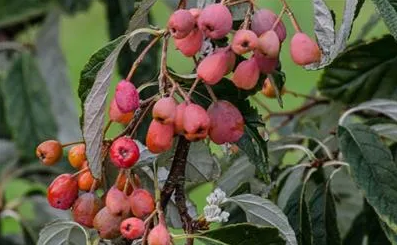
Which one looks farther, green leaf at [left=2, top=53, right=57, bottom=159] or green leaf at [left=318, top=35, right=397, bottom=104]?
green leaf at [left=2, top=53, right=57, bottom=159]

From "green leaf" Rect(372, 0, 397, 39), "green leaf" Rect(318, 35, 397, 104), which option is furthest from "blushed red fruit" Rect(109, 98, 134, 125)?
"green leaf" Rect(318, 35, 397, 104)

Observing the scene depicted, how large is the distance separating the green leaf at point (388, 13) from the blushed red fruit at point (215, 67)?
136mm

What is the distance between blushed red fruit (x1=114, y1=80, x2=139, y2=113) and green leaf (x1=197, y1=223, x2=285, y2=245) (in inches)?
5.1

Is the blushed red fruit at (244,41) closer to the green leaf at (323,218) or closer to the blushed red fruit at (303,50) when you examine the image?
the blushed red fruit at (303,50)

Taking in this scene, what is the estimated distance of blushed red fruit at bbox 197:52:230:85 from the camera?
89 centimetres

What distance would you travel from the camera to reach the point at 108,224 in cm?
93

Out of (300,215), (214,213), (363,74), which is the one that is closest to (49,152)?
(214,213)

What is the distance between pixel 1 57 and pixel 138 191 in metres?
1.54

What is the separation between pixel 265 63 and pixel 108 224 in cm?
19

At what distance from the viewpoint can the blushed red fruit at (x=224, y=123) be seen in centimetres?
91

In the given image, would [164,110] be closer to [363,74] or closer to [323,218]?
[323,218]

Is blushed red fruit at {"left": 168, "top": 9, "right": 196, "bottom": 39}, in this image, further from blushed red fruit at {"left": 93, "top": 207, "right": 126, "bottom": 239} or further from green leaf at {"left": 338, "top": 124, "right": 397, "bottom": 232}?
green leaf at {"left": 338, "top": 124, "right": 397, "bottom": 232}

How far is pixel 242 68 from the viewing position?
2.97ft

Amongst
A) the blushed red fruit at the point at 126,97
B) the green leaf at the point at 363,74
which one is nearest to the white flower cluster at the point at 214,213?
the blushed red fruit at the point at 126,97
